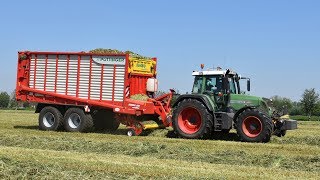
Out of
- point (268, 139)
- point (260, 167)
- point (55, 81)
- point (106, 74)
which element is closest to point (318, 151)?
point (268, 139)

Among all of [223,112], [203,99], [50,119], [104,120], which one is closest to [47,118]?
[50,119]

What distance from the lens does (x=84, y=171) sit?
24.4ft

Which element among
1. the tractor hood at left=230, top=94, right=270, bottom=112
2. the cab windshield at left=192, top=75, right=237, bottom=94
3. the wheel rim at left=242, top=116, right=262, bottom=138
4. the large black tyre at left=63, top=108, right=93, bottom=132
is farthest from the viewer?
the large black tyre at left=63, top=108, right=93, bottom=132

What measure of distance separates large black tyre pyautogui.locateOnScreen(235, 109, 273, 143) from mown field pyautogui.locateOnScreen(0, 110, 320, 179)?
0.37 metres

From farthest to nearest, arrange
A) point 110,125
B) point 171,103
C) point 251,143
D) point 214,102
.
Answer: point 110,125 → point 171,103 → point 214,102 → point 251,143

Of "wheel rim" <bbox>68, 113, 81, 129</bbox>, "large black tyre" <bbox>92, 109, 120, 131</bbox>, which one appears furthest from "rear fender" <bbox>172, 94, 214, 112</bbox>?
"wheel rim" <bbox>68, 113, 81, 129</bbox>

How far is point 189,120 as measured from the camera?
14.3 metres

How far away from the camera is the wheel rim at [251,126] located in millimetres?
12992

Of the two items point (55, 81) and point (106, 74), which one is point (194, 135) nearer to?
point (106, 74)

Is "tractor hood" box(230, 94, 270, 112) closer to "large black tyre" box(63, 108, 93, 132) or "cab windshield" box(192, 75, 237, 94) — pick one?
"cab windshield" box(192, 75, 237, 94)

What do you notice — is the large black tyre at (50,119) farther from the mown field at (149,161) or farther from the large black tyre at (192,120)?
the large black tyre at (192,120)

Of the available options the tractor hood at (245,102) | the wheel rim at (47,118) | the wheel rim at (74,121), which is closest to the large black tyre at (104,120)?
→ the wheel rim at (74,121)

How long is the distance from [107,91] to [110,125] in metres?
1.67

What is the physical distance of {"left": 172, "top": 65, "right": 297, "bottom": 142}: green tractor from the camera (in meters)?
13.0
